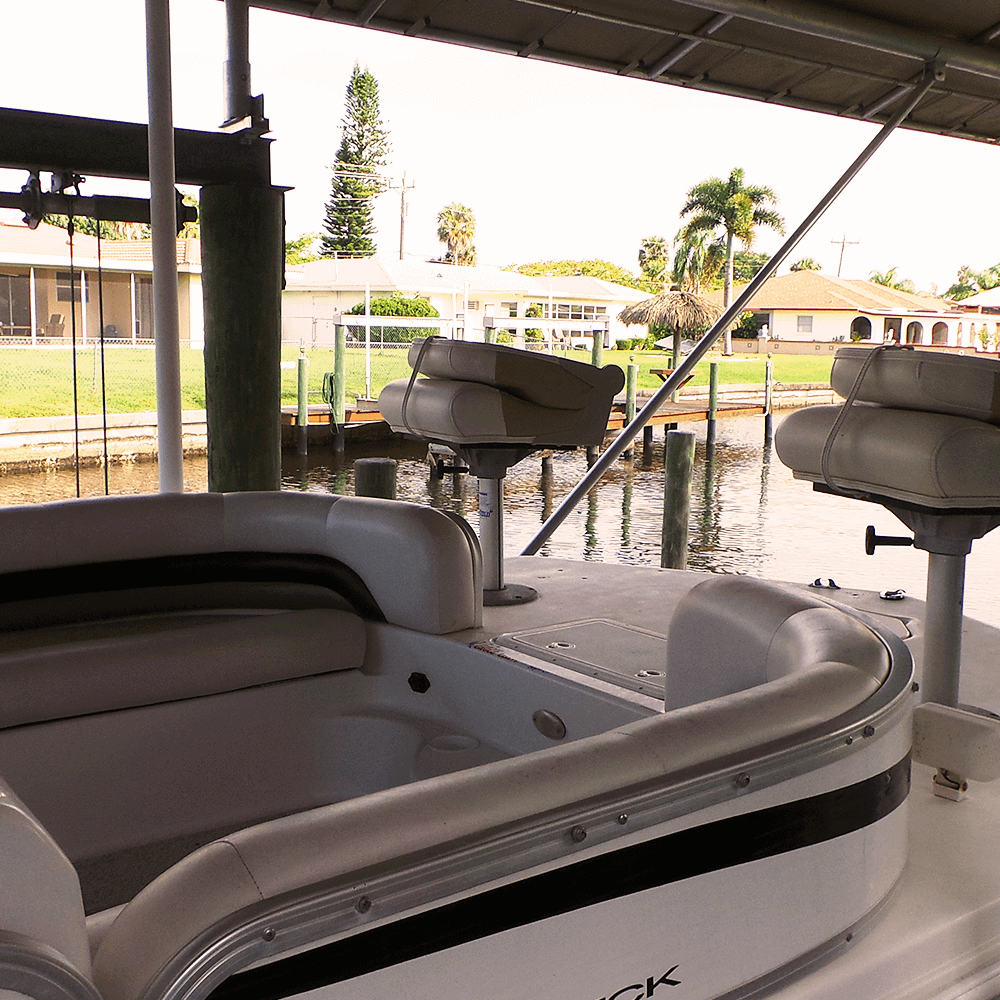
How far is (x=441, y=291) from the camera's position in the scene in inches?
953

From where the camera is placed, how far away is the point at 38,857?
0.77 m

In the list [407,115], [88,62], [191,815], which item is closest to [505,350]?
[191,815]

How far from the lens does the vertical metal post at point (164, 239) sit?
2625 mm

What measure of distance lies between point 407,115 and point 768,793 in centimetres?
6158

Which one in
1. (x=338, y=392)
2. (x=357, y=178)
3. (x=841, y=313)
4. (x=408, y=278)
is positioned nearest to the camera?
(x=338, y=392)

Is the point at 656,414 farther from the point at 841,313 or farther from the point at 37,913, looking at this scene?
the point at 841,313

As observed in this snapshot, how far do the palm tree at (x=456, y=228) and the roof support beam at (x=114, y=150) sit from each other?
43724mm

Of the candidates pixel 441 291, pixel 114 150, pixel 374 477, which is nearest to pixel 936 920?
pixel 114 150

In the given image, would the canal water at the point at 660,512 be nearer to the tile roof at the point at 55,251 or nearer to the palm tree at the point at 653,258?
the tile roof at the point at 55,251

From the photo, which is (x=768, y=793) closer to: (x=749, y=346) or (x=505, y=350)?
(x=505, y=350)

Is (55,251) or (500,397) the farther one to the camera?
(55,251)

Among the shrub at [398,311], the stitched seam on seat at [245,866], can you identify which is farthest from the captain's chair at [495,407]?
the shrub at [398,311]

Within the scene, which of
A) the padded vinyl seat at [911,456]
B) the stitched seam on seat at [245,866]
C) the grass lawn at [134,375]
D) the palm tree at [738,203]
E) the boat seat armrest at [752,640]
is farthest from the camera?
the palm tree at [738,203]

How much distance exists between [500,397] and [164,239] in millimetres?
970
